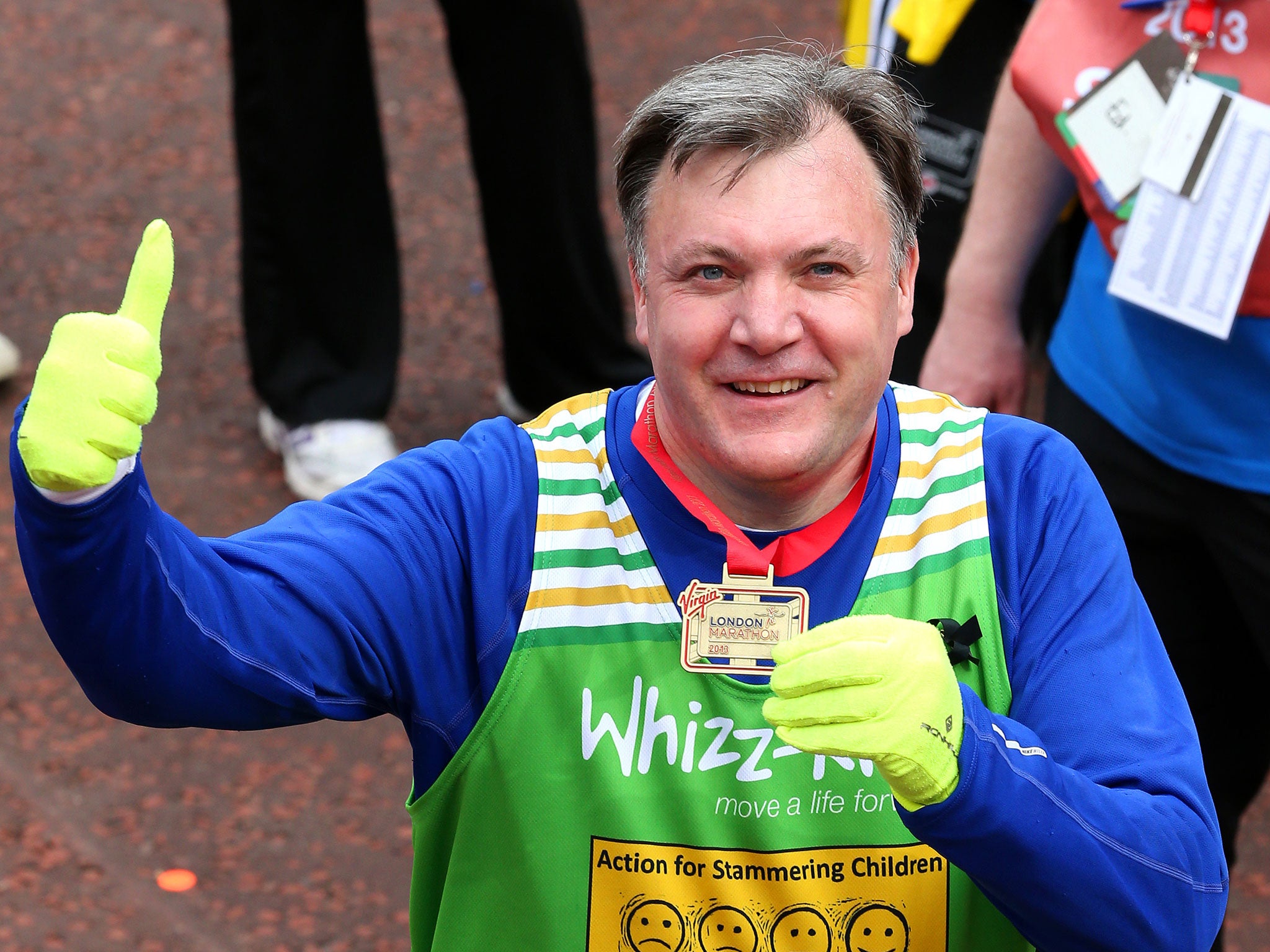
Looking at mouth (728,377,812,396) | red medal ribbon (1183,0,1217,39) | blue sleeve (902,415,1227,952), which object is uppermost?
red medal ribbon (1183,0,1217,39)

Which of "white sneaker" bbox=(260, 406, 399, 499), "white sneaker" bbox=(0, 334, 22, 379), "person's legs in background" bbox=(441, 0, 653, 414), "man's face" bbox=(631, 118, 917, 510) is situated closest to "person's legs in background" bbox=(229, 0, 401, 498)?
"white sneaker" bbox=(260, 406, 399, 499)

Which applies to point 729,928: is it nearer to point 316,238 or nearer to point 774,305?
point 774,305

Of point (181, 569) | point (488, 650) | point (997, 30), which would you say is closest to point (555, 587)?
point (488, 650)

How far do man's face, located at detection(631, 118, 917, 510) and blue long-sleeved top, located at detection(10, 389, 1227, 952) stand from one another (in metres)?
0.12

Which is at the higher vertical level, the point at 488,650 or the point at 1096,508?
the point at 1096,508

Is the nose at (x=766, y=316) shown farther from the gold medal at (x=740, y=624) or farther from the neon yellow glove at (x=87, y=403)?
the neon yellow glove at (x=87, y=403)

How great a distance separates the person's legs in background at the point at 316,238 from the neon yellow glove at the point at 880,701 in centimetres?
277

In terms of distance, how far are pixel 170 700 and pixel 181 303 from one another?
3.64 meters

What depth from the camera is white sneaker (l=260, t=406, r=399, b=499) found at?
4207 millimetres

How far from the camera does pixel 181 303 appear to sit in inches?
201

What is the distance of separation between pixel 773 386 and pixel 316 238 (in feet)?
8.27

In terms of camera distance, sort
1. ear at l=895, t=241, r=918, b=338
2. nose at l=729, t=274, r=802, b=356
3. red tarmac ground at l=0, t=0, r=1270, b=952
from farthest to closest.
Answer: red tarmac ground at l=0, t=0, r=1270, b=952, ear at l=895, t=241, r=918, b=338, nose at l=729, t=274, r=802, b=356

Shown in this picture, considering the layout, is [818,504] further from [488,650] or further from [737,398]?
[488,650]

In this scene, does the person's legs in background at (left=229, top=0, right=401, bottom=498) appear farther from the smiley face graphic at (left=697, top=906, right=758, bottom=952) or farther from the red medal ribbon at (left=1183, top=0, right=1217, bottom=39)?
the smiley face graphic at (left=697, top=906, right=758, bottom=952)
